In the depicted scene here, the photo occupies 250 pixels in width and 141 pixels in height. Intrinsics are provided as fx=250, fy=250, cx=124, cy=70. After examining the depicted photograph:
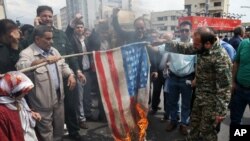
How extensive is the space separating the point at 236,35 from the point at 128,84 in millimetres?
4419

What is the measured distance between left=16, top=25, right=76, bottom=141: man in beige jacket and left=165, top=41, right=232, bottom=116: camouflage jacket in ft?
5.50

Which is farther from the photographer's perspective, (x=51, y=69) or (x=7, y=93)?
(x=51, y=69)

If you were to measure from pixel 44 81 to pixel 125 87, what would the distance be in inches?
39.8

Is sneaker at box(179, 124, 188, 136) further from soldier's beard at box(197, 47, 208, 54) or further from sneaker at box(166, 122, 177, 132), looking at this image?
soldier's beard at box(197, 47, 208, 54)

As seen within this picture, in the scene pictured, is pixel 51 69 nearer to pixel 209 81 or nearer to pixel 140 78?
pixel 140 78

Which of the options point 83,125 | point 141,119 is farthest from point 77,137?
point 141,119

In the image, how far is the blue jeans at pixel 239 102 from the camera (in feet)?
12.1

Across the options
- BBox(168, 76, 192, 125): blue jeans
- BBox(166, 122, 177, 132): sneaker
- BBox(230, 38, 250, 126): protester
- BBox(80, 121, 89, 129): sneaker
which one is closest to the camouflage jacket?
BBox(230, 38, 250, 126): protester

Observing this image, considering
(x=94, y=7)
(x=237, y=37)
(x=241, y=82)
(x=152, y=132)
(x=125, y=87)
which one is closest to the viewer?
(x=125, y=87)

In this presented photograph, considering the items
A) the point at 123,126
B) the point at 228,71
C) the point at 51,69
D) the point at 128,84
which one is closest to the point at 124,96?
the point at 128,84

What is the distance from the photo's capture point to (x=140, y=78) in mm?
3377

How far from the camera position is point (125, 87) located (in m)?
3.27

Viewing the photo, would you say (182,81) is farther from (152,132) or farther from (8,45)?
(8,45)

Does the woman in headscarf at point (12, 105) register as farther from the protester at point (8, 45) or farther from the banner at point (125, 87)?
the banner at point (125, 87)
